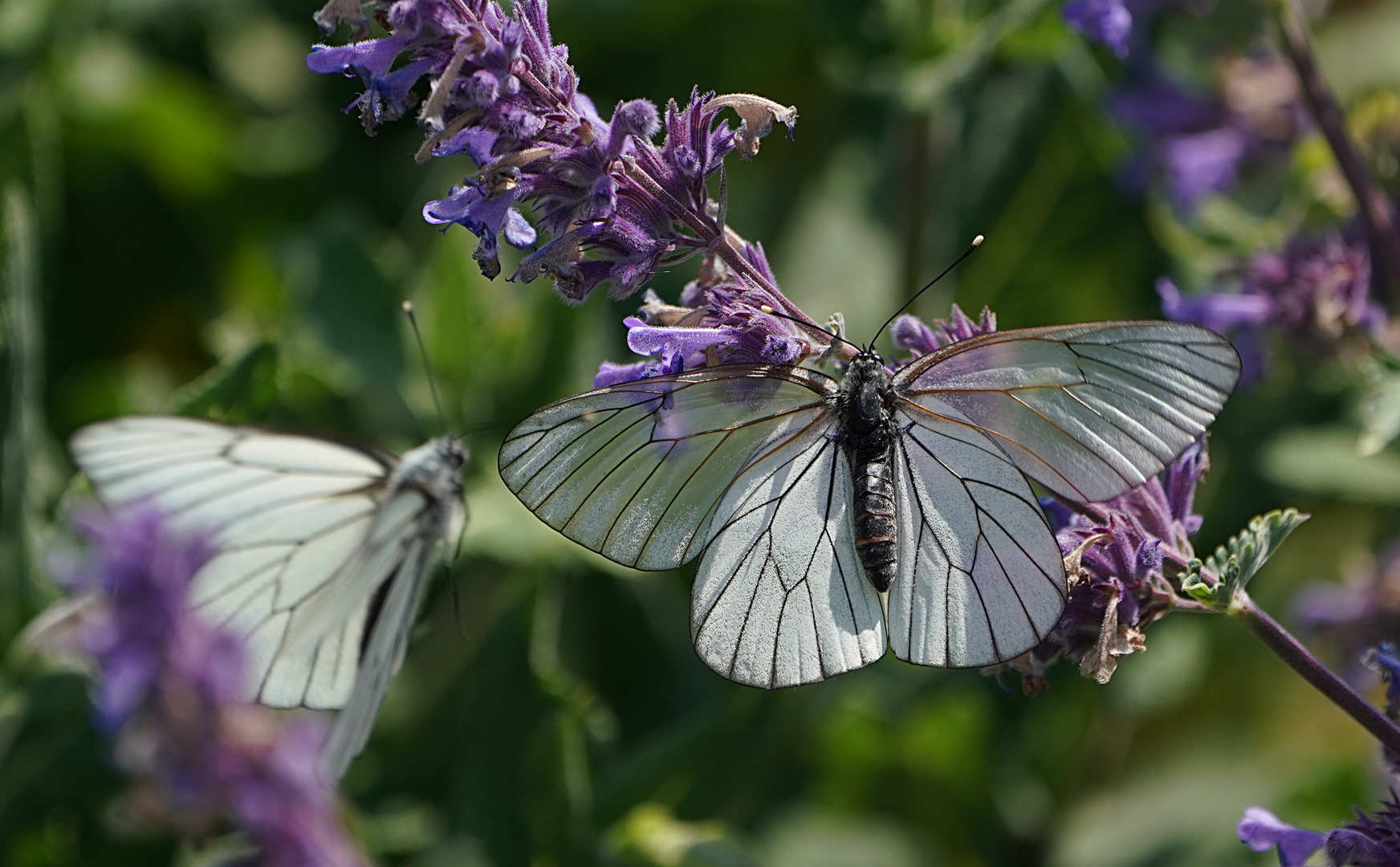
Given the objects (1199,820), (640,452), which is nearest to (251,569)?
(640,452)

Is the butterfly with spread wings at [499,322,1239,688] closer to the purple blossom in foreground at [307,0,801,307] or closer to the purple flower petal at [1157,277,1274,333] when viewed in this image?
the purple blossom in foreground at [307,0,801,307]

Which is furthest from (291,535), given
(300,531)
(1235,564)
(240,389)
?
(1235,564)

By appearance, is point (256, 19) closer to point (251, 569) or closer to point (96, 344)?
point (96, 344)

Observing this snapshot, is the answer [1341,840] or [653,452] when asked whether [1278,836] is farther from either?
[653,452]

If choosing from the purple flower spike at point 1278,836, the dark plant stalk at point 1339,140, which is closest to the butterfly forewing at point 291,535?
the purple flower spike at point 1278,836

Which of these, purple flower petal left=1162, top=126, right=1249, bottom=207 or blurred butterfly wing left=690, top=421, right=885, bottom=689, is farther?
purple flower petal left=1162, top=126, right=1249, bottom=207

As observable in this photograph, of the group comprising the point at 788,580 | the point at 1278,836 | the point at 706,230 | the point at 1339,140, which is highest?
the point at 1339,140

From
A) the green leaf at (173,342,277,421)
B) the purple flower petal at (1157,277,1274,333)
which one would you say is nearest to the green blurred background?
the green leaf at (173,342,277,421)
